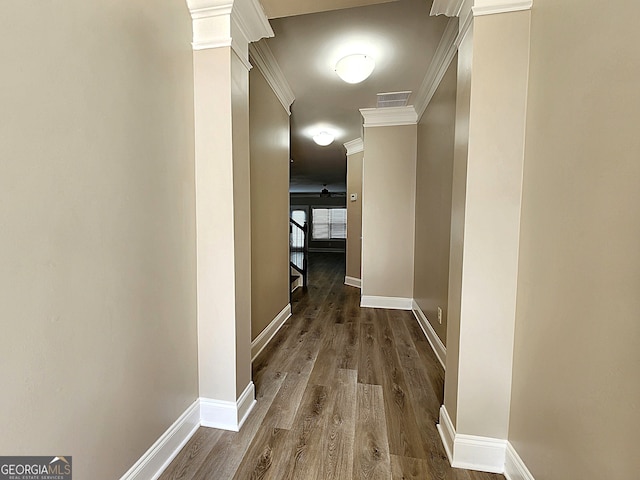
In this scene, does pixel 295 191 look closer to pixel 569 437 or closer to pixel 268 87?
pixel 268 87

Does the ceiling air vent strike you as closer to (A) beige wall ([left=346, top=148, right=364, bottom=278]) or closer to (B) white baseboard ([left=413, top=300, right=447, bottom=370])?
(A) beige wall ([left=346, top=148, right=364, bottom=278])

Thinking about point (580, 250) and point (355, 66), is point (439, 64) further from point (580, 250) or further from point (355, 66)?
point (580, 250)

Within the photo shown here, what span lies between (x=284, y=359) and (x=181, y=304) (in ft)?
4.17

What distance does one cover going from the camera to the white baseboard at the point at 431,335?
7.92ft

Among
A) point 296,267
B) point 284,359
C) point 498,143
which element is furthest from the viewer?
point 296,267

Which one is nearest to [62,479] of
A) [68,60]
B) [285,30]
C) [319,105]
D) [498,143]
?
[68,60]

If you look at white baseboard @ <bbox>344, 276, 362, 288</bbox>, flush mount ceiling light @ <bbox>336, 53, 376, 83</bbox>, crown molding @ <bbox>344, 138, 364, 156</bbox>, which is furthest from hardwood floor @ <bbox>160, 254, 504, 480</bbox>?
crown molding @ <bbox>344, 138, 364, 156</bbox>

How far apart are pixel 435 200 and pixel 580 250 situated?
1.90 m

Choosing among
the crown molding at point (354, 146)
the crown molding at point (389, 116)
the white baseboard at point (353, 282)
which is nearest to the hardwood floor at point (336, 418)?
the white baseboard at point (353, 282)

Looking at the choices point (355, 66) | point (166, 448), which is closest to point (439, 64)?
point (355, 66)

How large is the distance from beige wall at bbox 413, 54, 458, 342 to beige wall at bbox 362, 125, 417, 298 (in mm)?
201

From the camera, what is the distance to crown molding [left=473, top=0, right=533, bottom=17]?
4.24 ft

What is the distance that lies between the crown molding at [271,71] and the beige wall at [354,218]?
7.12 ft

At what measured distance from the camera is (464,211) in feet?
4.62
